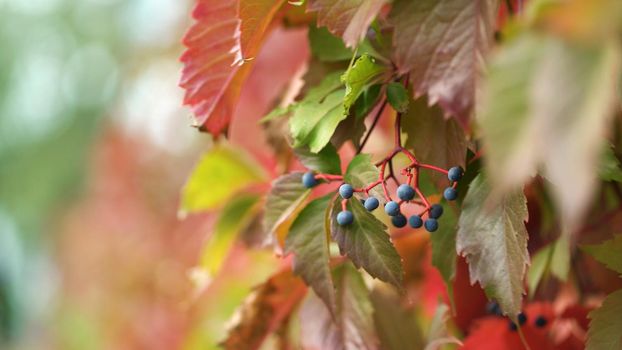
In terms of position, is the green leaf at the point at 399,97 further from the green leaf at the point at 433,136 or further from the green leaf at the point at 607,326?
the green leaf at the point at 607,326

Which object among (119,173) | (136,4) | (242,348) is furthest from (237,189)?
(136,4)

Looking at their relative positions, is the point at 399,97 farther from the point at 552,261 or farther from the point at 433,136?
the point at 552,261

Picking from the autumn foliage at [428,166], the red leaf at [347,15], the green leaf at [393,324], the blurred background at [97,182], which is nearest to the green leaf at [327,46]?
the autumn foliage at [428,166]

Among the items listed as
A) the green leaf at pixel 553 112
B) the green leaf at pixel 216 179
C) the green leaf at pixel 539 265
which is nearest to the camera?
the green leaf at pixel 553 112

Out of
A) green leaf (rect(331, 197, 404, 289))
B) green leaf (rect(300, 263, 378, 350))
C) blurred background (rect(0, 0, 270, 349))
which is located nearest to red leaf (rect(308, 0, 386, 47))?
green leaf (rect(331, 197, 404, 289))

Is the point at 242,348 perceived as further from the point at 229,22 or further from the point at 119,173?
the point at 119,173

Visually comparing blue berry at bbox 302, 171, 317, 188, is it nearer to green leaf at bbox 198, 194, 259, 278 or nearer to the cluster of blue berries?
the cluster of blue berries
